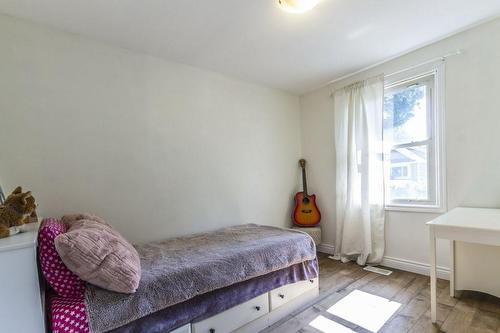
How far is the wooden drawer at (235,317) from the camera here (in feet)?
4.78

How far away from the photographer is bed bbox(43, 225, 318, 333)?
3.64ft

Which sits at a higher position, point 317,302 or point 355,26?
point 355,26

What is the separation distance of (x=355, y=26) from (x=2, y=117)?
2.66m

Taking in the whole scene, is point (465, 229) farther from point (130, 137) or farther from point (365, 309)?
point (130, 137)

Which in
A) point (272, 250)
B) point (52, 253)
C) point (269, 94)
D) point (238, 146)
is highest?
point (269, 94)

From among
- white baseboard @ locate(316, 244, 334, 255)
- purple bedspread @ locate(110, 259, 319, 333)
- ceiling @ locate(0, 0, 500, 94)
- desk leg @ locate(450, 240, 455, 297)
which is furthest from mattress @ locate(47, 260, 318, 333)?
ceiling @ locate(0, 0, 500, 94)

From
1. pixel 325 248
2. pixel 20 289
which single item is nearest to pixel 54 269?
pixel 20 289

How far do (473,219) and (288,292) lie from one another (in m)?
1.40

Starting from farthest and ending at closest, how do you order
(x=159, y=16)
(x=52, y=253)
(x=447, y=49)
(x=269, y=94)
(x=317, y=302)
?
1. (x=269, y=94)
2. (x=447, y=49)
3. (x=317, y=302)
4. (x=159, y=16)
5. (x=52, y=253)

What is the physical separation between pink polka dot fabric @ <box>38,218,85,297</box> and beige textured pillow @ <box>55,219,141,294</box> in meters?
0.06

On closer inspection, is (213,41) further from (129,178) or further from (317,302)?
(317,302)

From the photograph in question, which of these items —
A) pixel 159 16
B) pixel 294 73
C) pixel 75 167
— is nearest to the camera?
pixel 159 16

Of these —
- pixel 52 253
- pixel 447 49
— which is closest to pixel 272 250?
pixel 52 253

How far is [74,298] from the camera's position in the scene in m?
1.12
